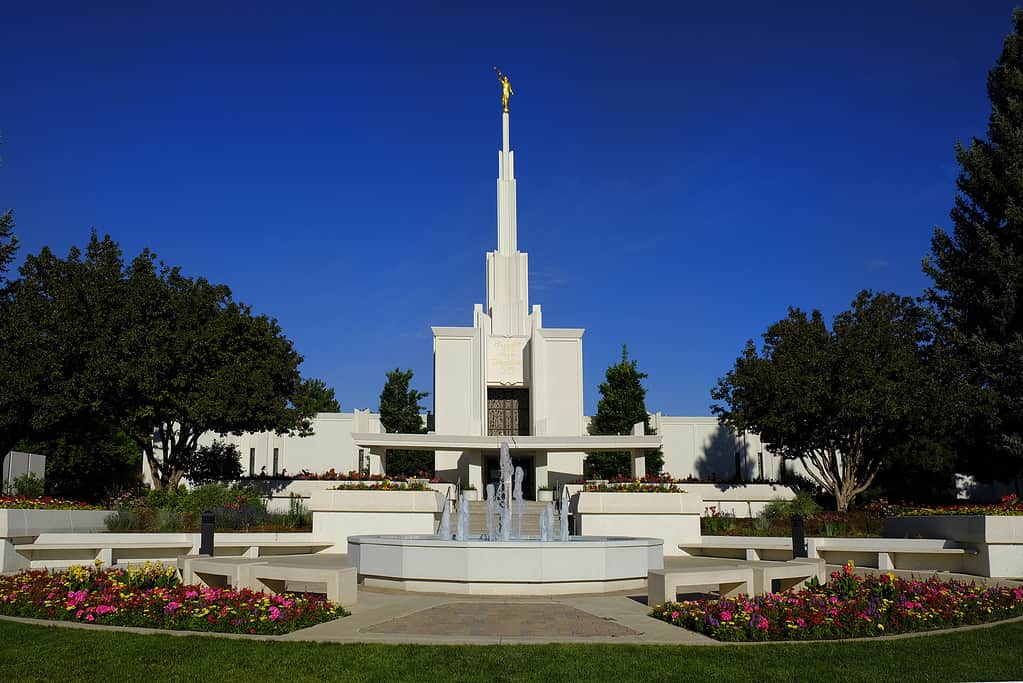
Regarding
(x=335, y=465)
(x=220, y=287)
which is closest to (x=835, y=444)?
(x=220, y=287)

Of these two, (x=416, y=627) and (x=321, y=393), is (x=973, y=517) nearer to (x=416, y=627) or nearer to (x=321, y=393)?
(x=416, y=627)

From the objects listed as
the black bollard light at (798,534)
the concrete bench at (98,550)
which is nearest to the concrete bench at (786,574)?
the black bollard light at (798,534)

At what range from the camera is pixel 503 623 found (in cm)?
995

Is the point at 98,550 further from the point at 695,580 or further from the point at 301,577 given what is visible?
the point at 695,580

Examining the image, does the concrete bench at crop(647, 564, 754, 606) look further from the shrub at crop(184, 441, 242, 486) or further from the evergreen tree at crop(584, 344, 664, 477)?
the evergreen tree at crop(584, 344, 664, 477)

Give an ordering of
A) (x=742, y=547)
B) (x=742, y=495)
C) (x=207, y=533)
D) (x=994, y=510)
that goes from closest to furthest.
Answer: (x=207, y=533) → (x=994, y=510) → (x=742, y=547) → (x=742, y=495)

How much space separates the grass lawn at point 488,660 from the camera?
281 inches

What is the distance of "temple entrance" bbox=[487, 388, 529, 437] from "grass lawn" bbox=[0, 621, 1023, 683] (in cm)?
3051

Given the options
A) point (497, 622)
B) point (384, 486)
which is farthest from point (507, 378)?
point (497, 622)

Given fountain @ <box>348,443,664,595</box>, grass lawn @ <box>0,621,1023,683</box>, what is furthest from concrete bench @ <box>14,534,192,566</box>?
grass lawn @ <box>0,621,1023,683</box>

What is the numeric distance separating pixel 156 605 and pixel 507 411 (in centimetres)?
2996

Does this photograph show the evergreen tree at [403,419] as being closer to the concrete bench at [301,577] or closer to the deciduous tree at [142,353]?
the deciduous tree at [142,353]

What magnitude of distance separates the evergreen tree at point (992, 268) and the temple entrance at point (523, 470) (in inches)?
733

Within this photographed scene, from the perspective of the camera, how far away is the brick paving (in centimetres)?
929
